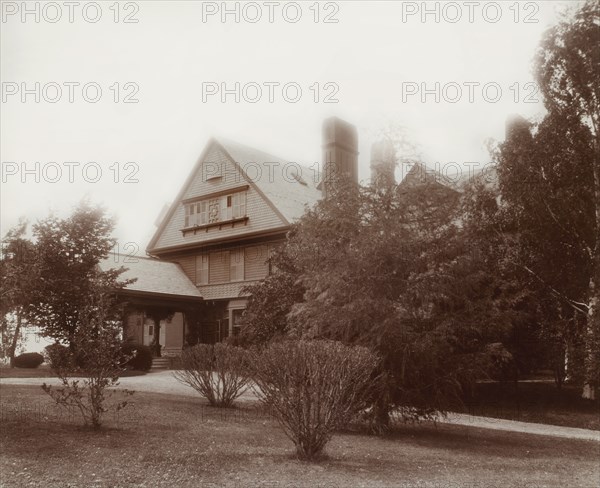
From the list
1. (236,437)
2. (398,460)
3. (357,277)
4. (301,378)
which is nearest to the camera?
(301,378)

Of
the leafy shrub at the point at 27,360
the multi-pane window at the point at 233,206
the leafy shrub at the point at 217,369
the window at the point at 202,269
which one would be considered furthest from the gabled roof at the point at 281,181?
the leafy shrub at the point at 217,369

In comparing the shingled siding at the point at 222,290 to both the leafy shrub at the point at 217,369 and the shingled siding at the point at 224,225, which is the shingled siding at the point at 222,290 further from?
the leafy shrub at the point at 217,369

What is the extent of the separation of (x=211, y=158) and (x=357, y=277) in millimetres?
22309

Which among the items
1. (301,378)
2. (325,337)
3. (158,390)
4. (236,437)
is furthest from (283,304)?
(301,378)

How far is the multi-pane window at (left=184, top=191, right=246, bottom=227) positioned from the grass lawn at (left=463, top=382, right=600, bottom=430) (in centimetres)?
1526

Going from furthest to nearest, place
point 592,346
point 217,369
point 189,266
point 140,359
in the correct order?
point 189,266, point 140,359, point 592,346, point 217,369

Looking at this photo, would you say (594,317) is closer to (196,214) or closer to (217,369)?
(217,369)

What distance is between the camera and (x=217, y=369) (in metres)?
13.8

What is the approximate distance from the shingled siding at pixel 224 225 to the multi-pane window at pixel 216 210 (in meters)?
0.38

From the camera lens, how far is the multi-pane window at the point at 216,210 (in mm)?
31797

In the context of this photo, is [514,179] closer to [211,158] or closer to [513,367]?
[513,367]

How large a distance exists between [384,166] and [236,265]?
63.7 ft

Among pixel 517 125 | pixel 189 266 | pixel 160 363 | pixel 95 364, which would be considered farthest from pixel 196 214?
pixel 95 364

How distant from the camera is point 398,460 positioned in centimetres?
933
